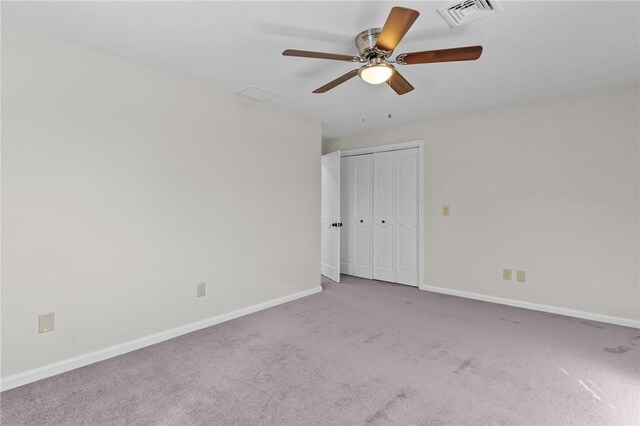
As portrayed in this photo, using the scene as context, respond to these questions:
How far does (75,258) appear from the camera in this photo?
238cm

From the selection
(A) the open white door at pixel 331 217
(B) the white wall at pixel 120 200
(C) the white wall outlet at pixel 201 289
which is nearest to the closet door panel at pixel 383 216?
(A) the open white door at pixel 331 217

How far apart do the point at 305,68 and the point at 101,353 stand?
8.98 ft

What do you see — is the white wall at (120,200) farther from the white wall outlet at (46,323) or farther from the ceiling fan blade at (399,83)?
the ceiling fan blade at (399,83)

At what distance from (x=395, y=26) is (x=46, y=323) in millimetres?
2896

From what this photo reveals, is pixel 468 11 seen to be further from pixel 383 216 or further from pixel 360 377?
pixel 383 216

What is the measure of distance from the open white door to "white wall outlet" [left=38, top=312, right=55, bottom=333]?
11.1 feet

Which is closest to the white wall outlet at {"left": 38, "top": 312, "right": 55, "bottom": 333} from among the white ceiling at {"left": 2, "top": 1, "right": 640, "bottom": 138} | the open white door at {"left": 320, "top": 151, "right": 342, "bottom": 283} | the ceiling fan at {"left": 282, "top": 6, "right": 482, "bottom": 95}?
the white ceiling at {"left": 2, "top": 1, "right": 640, "bottom": 138}

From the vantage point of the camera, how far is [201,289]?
10.3 feet

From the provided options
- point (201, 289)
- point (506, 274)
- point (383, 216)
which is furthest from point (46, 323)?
point (506, 274)

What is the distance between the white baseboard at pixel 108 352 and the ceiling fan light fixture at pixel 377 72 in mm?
2567

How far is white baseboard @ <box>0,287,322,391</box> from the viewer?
6.99ft

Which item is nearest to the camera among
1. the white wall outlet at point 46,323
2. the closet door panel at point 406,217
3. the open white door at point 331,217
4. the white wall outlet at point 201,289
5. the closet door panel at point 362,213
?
the white wall outlet at point 46,323

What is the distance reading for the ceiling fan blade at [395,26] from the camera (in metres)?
1.57

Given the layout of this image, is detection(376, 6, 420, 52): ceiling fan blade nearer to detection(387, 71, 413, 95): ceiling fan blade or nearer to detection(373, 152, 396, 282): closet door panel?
detection(387, 71, 413, 95): ceiling fan blade
